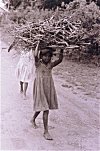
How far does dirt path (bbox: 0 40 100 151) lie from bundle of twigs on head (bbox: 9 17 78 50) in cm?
131

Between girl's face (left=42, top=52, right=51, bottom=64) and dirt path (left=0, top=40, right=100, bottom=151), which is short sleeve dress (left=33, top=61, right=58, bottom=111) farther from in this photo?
dirt path (left=0, top=40, right=100, bottom=151)

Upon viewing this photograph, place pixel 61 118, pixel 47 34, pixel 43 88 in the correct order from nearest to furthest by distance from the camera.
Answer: pixel 47 34 → pixel 43 88 → pixel 61 118

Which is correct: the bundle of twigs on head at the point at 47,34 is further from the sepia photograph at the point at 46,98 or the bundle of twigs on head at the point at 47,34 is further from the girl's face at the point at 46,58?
the girl's face at the point at 46,58

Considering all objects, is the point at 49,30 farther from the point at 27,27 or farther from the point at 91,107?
the point at 91,107

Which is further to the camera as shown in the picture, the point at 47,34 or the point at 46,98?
the point at 46,98

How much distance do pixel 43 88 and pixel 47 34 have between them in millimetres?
875

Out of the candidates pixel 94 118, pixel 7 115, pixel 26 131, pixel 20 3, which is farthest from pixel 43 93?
pixel 20 3

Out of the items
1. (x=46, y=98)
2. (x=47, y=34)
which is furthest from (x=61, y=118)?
(x=47, y=34)

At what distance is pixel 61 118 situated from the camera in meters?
7.56

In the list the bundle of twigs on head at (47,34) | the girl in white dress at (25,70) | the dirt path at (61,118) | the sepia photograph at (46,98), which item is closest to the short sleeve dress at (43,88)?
the sepia photograph at (46,98)

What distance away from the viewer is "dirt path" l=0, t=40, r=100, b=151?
20.0ft

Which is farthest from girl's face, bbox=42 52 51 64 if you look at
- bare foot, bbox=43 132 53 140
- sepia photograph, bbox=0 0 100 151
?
bare foot, bbox=43 132 53 140

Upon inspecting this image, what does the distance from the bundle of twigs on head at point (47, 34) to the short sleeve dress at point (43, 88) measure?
0.38 metres

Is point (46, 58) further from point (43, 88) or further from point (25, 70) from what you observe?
point (25, 70)
